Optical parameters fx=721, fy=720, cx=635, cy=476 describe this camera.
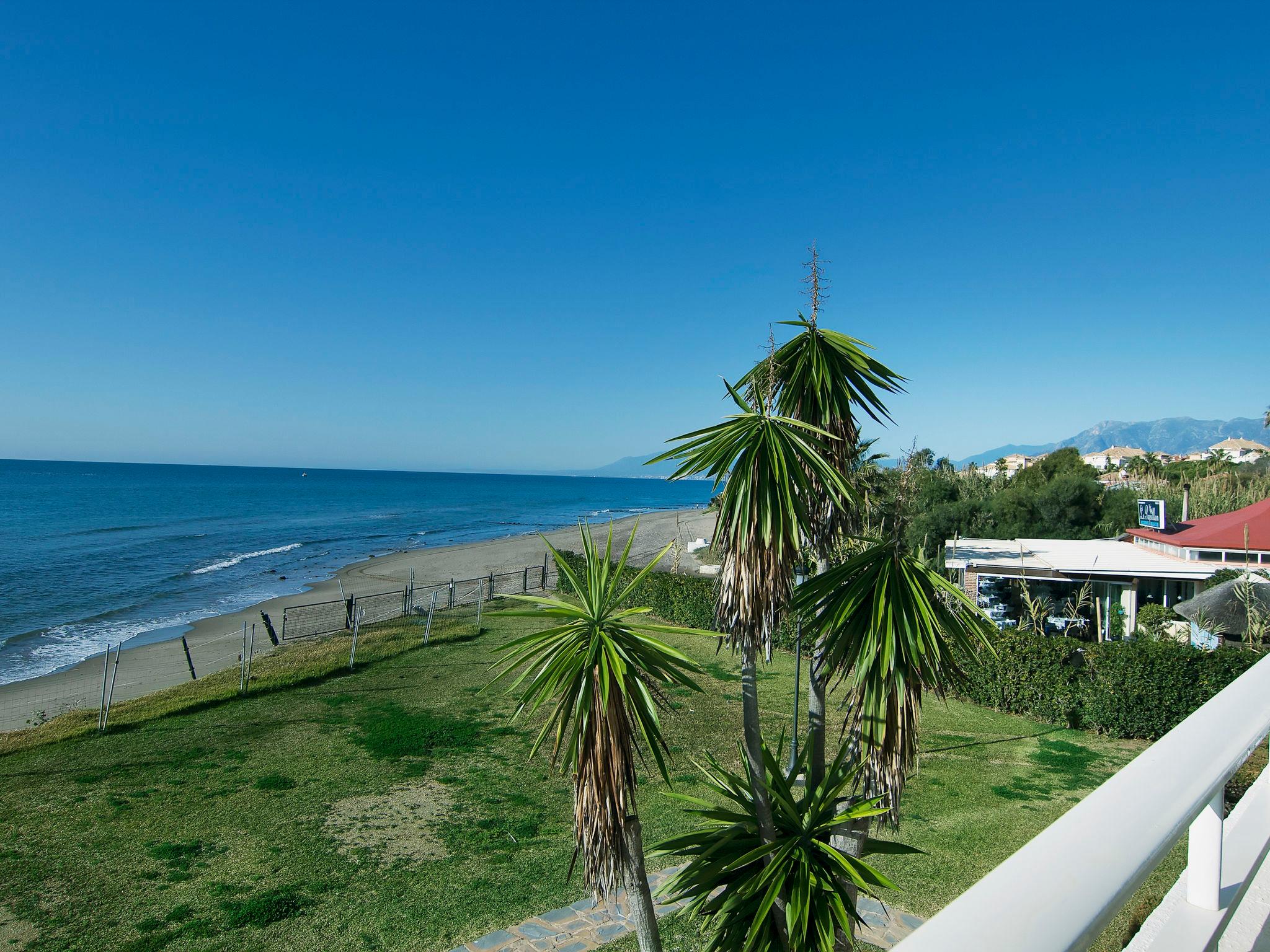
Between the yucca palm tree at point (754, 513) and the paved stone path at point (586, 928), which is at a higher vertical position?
the yucca palm tree at point (754, 513)

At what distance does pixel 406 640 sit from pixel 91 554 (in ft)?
103

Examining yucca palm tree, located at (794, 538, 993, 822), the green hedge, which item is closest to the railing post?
yucca palm tree, located at (794, 538, 993, 822)

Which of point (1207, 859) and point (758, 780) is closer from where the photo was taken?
point (1207, 859)

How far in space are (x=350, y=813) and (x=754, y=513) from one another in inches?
310

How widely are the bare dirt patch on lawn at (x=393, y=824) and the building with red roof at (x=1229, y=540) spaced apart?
1628 centimetres

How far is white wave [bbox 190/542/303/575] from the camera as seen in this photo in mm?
36188

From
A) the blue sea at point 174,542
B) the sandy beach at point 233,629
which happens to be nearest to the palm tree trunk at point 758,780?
the blue sea at point 174,542

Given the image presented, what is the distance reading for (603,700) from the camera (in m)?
3.96

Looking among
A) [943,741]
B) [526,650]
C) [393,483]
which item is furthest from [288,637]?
[393,483]

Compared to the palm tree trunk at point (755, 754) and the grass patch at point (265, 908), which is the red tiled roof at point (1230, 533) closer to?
the palm tree trunk at point (755, 754)

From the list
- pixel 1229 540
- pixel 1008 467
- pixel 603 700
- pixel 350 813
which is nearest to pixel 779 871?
pixel 603 700

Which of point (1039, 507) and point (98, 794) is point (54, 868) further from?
point (1039, 507)

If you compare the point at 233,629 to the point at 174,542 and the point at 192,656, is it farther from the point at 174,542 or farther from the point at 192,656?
the point at 174,542

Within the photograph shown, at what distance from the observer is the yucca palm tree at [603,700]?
4.03m
